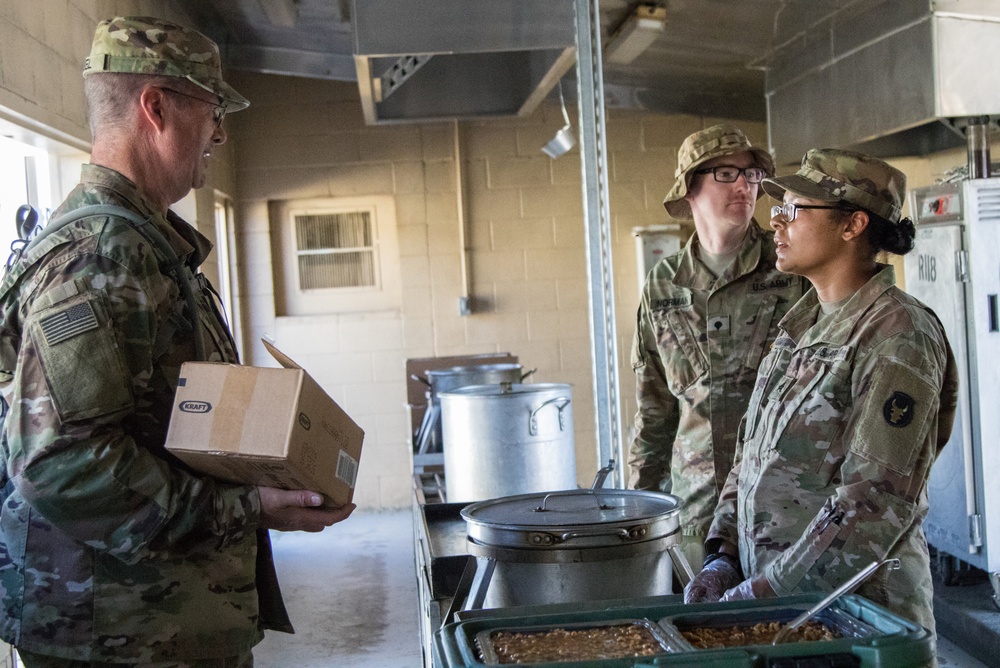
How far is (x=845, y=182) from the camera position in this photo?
1.84 meters

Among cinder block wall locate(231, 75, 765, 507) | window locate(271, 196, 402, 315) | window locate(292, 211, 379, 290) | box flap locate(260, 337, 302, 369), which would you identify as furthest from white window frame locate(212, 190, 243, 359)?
box flap locate(260, 337, 302, 369)

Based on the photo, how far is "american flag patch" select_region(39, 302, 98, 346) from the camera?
56.0 inches

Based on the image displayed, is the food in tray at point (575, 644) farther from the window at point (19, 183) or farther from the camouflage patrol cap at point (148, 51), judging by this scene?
the window at point (19, 183)

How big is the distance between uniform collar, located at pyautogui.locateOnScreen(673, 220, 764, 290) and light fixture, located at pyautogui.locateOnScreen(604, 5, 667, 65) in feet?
8.53

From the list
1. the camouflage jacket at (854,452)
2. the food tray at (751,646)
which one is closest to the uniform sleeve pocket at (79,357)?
the food tray at (751,646)

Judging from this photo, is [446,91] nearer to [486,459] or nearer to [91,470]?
[486,459]

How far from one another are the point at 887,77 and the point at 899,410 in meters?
3.37

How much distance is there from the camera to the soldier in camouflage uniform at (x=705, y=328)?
247cm

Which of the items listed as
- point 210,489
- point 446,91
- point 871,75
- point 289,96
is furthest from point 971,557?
point 289,96

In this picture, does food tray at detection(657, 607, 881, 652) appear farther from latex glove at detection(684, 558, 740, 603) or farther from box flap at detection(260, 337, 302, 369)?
box flap at detection(260, 337, 302, 369)

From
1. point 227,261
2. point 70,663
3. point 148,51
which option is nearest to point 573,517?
point 70,663

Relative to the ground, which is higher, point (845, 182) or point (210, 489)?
point (845, 182)

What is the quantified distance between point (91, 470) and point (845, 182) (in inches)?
54.4

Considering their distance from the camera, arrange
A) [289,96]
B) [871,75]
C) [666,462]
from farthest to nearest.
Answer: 1. [289,96]
2. [871,75]
3. [666,462]
